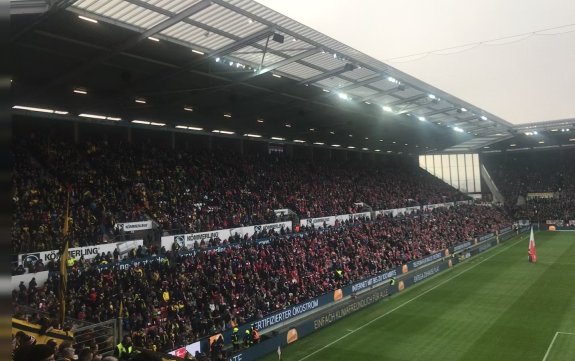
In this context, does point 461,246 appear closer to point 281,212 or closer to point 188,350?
point 281,212

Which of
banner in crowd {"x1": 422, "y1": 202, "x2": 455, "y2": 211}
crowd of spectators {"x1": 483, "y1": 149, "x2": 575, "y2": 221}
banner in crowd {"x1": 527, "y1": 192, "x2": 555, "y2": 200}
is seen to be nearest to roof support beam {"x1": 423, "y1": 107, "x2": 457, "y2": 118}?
banner in crowd {"x1": 422, "y1": 202, "x2": 455, "y2": 211}

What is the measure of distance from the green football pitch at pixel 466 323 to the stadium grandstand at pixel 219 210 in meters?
0.14

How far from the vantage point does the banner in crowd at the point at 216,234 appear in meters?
22.5

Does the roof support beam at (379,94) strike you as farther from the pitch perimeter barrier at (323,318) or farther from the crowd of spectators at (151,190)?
the pitch perimeter barrier at (323,318)

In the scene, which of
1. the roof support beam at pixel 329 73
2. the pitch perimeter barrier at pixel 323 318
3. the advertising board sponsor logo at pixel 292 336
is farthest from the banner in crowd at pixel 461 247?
the advertising board sponsor logo at pixel 292 336

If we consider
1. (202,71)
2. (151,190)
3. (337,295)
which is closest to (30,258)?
(151,190)

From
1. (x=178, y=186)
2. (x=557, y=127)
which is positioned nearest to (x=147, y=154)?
(x=178, y=186)

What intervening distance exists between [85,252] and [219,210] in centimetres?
1014

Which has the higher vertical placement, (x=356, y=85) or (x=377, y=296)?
(x=356, y=85)

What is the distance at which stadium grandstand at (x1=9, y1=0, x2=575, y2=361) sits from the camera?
15.9 m

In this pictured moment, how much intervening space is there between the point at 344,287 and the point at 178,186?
1186 cm

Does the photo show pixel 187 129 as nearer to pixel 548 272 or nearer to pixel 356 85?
pixel 356 85

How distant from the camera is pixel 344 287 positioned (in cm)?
2545

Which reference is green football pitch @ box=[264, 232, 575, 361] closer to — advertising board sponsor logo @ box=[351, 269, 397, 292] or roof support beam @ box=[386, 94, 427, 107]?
advertising board sponsor logo @ box=[351, 269, 397, 292]
